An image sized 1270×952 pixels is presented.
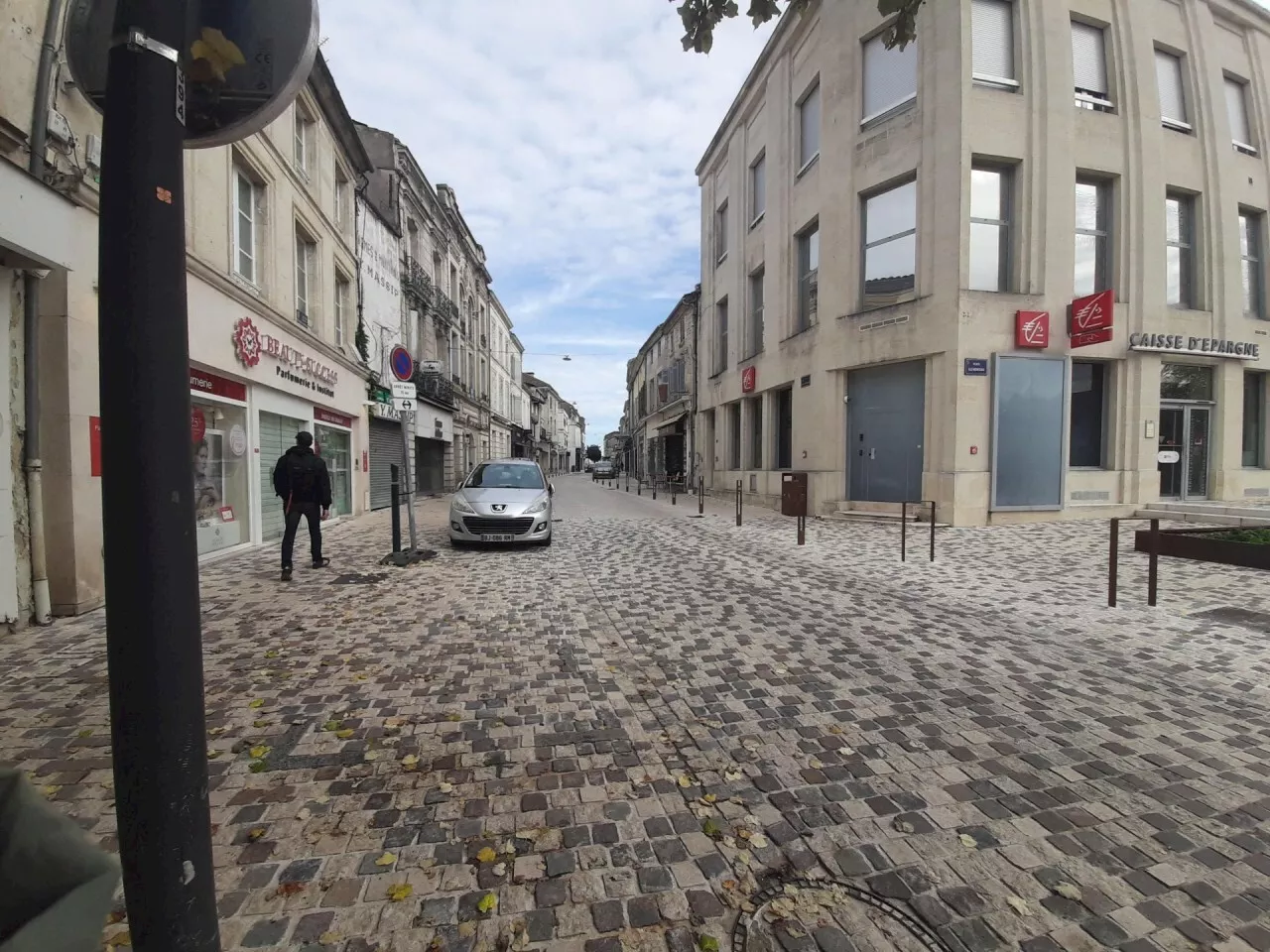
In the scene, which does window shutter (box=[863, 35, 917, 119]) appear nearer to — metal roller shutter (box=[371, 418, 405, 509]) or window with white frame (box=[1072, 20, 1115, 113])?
window with white frame (box=[1072, 20, 1115, 113])

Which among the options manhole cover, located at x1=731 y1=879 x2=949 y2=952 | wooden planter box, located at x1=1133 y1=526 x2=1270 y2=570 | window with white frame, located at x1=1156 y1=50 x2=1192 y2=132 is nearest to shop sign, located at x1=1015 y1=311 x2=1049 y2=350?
window with white frame, located at x1=1156 y1=50 x2=1192 y2=132

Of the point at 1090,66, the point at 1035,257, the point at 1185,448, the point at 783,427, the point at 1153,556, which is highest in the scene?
the point at 1090,66

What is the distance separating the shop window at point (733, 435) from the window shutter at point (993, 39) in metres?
11.9

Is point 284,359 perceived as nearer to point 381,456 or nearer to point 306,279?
point 306,279

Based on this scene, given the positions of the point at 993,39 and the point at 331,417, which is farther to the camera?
the point at 331,417

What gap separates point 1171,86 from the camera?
14.3 metres

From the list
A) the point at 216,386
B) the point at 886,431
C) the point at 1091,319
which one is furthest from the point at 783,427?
the point at 216,386

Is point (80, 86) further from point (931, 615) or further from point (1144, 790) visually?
point (931, 615)

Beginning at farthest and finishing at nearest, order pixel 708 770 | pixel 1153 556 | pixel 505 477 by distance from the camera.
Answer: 1. pixel 505 477
2. pixel 1153 556
3. pixel 708 770

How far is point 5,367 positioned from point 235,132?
16.2ft

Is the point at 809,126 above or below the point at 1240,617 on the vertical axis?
above

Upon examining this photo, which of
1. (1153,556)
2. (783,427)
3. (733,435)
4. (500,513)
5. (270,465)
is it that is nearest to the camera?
(1153,556)

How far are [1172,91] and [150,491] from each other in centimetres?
2202

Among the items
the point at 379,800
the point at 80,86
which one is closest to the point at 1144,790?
the point at 379,800
